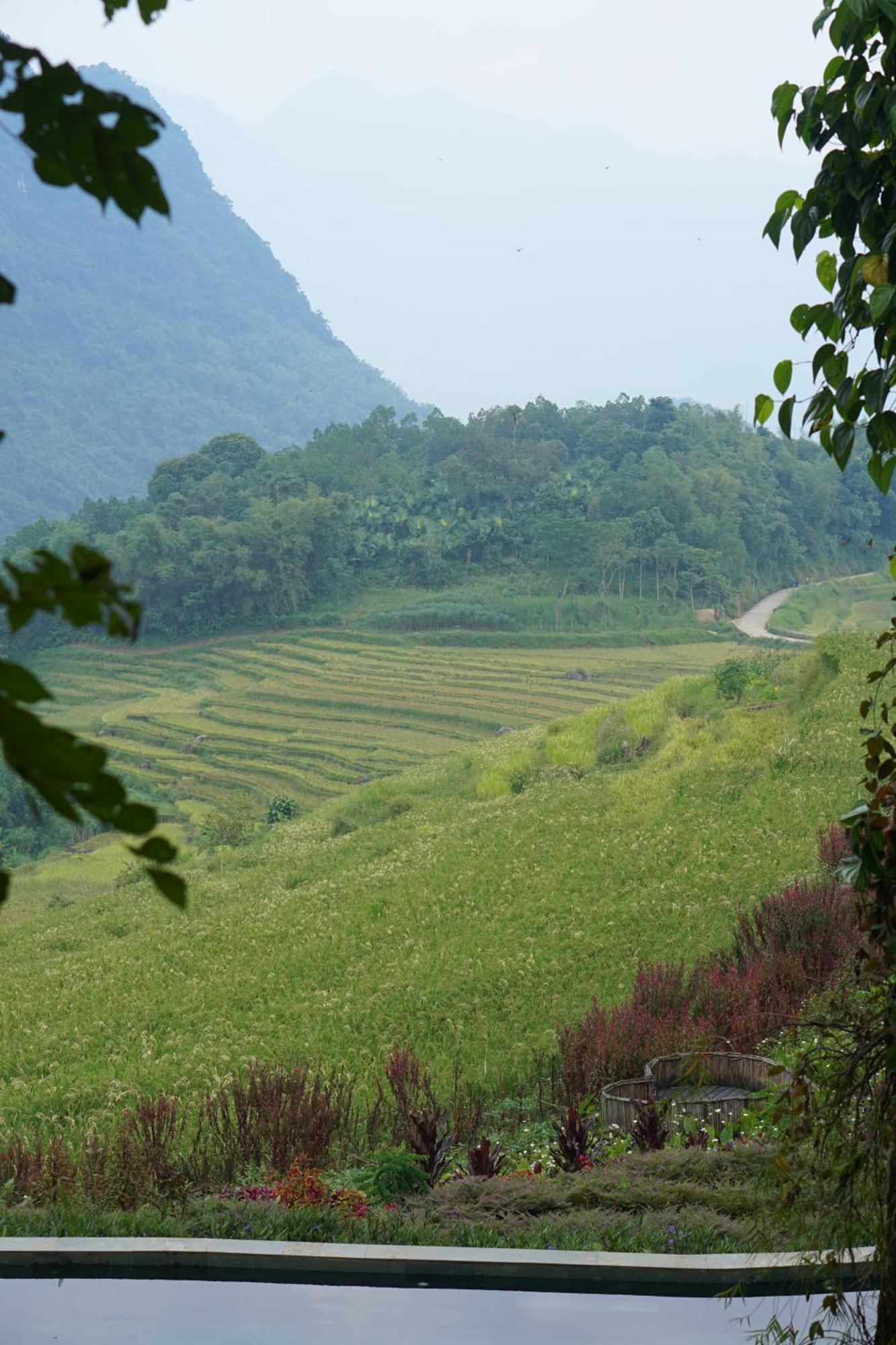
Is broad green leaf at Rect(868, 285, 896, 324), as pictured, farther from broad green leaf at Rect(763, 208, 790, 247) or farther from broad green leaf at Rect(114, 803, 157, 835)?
broad green leaf at Rect(114, 803, 157, 835)

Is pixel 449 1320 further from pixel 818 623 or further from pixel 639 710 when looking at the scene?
pixel 818 623

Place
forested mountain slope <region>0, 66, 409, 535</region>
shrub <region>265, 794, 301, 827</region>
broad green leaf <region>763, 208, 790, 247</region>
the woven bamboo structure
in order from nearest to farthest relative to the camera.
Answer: broad green leaf <region>763, 208, 790, 247</region>
the woven bamboo structure
shrub <region>265, 794, 301, 827</region>
forested mountain slope <region>0, 66, 409, 535</region>

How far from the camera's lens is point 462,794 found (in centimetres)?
1225

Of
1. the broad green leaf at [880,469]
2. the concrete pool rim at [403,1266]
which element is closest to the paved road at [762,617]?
the concrete pool rim at [403,1266]

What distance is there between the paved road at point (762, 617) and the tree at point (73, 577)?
29.9m

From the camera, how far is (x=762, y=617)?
33.1 m

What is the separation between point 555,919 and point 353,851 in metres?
3.30

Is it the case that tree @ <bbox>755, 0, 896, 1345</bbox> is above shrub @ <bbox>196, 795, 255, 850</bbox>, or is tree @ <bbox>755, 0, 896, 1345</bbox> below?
above

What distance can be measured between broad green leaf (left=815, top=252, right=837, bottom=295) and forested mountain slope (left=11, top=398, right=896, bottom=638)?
97.2 feet

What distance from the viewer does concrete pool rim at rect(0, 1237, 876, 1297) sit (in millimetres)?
2668

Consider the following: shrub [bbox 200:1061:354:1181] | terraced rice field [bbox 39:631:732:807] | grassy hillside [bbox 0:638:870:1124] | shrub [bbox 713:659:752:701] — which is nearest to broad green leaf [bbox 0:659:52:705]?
shrub [bbox 200:1061:354:1181]

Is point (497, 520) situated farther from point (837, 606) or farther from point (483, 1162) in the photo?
point (483, 1162)

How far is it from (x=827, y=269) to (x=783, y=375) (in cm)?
19

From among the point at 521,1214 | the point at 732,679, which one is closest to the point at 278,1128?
the point at 521,1214
